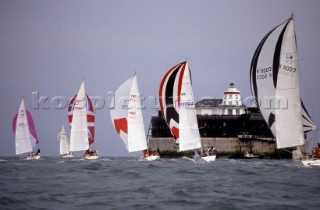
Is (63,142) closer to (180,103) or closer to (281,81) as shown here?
(180,103)

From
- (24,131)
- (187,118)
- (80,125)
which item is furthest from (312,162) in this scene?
(24,131)

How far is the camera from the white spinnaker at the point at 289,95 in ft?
105

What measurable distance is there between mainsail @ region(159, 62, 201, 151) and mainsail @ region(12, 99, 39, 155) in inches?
908

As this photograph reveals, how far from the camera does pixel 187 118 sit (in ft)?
148

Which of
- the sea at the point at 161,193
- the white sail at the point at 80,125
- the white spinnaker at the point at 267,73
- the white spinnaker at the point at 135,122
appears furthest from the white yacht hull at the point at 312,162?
the white sail at the point at 80,125

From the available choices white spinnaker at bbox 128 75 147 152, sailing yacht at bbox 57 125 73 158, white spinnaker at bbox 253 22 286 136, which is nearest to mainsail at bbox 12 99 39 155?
sailing yacht at bbox 57 125 73 158

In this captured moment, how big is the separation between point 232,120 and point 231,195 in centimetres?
6348

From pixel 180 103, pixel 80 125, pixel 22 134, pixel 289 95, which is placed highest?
pixel 180 103

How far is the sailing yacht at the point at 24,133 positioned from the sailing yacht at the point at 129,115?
709 inches

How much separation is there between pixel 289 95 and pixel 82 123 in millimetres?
28735

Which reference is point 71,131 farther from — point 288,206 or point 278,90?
point 288,206

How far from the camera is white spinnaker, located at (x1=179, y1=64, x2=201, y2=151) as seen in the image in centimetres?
4438

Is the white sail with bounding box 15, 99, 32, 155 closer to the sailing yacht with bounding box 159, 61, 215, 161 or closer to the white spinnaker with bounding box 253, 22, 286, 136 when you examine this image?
the sailing yacht with bounding box 159, 61, 215, 161

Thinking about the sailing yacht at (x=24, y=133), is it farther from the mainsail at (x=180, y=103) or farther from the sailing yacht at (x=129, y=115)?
the mainsail at (x=180, y=103)
